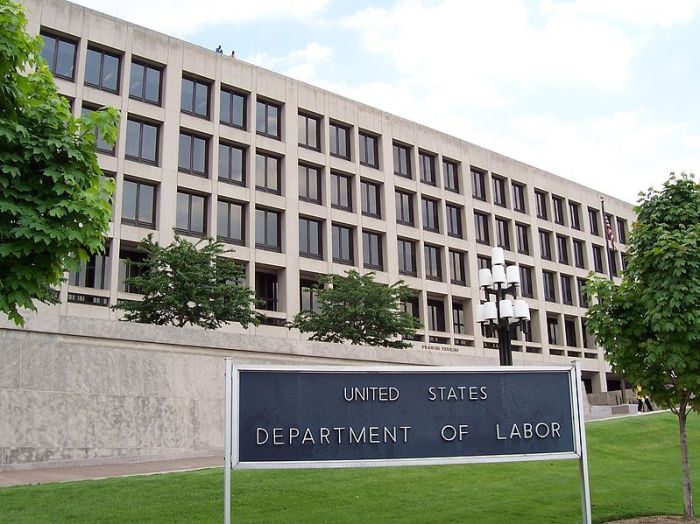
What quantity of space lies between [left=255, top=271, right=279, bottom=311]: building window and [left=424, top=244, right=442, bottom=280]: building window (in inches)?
451

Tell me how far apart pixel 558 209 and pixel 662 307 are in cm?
5074

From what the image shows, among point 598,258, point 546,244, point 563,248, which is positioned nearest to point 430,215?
point 546,244

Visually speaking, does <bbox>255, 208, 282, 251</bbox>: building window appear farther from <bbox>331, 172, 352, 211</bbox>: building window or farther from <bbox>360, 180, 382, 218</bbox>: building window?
<bbox>360, 180, 382, 218</bbox>: building window

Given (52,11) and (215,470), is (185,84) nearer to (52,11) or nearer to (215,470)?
(52,11)

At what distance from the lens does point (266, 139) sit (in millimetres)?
42844

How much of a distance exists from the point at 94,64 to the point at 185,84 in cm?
503

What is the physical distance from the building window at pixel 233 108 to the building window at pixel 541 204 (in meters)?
26.3

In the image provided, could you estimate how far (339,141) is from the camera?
4703cm

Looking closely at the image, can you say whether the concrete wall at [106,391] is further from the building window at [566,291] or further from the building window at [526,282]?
the building window at [566,291]

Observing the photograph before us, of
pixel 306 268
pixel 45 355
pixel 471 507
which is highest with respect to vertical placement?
pixel 306 268

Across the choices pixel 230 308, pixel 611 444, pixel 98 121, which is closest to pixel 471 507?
pixel 98 121

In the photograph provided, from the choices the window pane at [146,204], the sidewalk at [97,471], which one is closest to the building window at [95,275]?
the window pane at [146,204]

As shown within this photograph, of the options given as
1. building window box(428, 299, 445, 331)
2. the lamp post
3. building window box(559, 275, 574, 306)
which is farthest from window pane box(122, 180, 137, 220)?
building window box(559, 275, 574, 306)

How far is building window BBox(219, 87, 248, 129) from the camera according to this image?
137 feet
